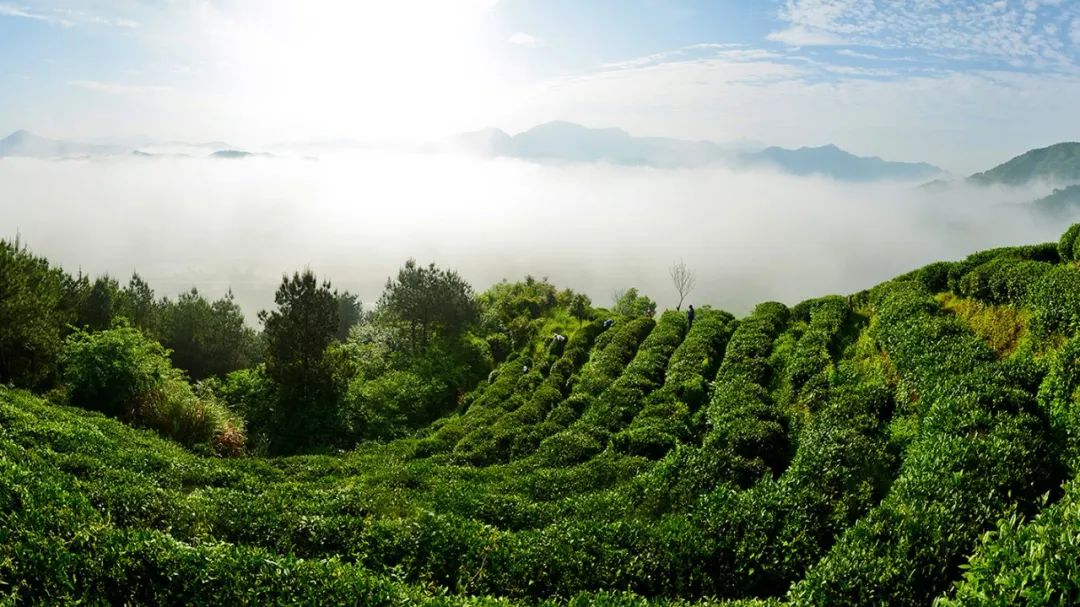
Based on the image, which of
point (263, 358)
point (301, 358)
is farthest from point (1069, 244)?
point (263, 358)

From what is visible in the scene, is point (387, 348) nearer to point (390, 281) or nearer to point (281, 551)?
point (390, 281)

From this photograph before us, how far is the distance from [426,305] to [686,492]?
132 feet

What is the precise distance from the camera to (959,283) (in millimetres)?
24906

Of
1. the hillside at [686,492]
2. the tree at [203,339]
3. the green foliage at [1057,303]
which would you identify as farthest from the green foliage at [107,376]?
the green foliage at [1057,303]

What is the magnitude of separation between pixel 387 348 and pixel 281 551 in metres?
41.6

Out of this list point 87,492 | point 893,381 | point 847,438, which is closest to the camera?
point 87,492

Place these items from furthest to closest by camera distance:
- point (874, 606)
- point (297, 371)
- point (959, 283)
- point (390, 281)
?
point (390, 281), point (297, 371), point (959, 283), point (874, 606)

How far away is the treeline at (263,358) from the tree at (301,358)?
54 millimetres

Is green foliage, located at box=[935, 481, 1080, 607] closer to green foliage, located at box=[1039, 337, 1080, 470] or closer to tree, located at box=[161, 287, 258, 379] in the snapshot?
green foliage, located at box=[1039, 337, 1080, 470]

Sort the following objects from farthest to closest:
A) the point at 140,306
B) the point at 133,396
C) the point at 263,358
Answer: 1. the point at 140,306
2. the point at 263,358
3. the point at 133,396

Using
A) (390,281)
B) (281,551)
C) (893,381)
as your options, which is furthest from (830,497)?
(390,281)

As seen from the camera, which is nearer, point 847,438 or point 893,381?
point 847,438

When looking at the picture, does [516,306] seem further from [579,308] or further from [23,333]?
[23,333]

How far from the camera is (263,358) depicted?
127ft
